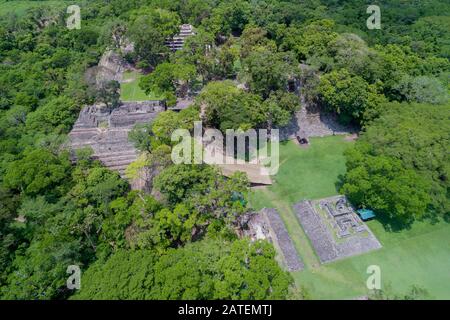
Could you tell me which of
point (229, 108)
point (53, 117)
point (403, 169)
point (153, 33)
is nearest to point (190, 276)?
point (229, 108)

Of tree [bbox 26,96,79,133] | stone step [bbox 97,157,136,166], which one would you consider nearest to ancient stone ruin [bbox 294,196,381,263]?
stone step [bbox 97,157,136,166]

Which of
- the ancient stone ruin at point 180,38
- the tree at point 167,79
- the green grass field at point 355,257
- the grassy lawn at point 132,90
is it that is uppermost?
the ancient stone ruin at point 180,38

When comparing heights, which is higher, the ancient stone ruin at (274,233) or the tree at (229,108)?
the tree at (229,108)

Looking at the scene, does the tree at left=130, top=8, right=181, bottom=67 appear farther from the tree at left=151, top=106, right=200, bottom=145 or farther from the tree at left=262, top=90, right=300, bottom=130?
the tree at left=262, top=90, right=300, bottom=130

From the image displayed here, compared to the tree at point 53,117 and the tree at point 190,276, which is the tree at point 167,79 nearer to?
the tree at point 53,117

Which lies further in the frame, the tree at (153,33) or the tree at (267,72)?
the tree at (153,33)

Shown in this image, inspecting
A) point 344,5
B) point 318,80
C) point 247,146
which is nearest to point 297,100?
point 318,80

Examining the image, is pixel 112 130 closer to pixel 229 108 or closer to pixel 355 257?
pixel 229 108


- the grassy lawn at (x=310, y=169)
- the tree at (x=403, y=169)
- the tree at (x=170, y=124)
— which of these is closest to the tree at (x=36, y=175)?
the tree at (x=170, y=124)
